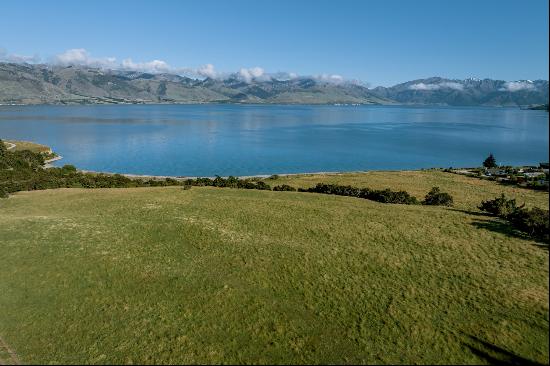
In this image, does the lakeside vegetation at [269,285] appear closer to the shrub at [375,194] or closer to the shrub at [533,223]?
the shrub at [533,223]

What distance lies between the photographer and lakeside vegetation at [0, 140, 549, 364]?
22.6 metres

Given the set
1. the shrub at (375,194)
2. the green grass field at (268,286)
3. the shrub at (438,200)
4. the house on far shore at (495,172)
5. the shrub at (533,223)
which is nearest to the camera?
the green grass field at (268,286)

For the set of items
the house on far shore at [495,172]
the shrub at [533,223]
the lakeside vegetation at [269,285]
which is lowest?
the lakeside vegetation at [269,285]

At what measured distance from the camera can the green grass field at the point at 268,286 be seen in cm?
2261

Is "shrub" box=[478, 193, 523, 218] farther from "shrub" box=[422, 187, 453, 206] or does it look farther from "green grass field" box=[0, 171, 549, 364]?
"shrub" box=[422, 187, 453, 206]

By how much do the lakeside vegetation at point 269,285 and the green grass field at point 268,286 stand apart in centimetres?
12

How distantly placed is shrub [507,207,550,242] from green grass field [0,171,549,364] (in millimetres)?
1850

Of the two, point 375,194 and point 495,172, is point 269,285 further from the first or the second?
point 495,172

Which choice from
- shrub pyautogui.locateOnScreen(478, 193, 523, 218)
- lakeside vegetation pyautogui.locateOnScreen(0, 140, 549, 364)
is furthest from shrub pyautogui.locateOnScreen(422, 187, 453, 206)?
lakeside vegetation pyautogui.locateOnScreen(0, 140, 549, 364)

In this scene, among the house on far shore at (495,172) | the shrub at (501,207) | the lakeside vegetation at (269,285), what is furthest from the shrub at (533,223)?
the house on far shore at (495,172)

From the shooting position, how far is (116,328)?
24000 mm

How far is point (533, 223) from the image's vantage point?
38812 millimetres

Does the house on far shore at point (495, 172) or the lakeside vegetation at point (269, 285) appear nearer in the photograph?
the lakeside vegetation at point (269, 285)

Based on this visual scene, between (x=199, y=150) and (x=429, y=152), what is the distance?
9993 cm
